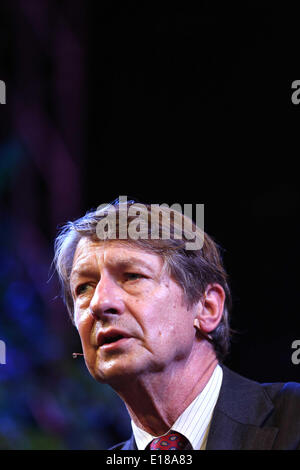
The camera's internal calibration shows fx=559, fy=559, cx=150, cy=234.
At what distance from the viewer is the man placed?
180 centimetres

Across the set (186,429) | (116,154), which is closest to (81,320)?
(186,429)

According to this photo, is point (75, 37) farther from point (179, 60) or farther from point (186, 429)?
point (186, 429)

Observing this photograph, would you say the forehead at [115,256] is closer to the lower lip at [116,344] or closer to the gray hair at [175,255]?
the gray hair at [175,255]

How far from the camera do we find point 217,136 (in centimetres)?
321

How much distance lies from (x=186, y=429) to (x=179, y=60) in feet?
7.27

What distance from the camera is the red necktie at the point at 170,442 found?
6.26 feet

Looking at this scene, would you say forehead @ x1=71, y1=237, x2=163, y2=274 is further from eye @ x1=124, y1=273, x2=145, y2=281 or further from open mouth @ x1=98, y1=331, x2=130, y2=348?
open mouth @ x1=98, y1=331, x2=130, y2=348

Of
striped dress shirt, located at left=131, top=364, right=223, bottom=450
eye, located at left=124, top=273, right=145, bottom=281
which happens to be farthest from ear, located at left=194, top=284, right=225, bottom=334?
eye, located at left=124, top=273, right=145, bottom=281

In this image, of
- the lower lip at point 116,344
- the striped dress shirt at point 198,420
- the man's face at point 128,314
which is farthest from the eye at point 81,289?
the striped dress shirt at point 198,420

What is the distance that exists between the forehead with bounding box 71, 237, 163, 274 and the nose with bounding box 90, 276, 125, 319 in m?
0.09

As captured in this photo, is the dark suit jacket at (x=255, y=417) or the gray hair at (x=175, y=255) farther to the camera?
the gray hair at (x=175, y=255)

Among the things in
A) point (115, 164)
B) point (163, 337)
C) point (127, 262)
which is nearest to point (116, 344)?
point (163, 337)

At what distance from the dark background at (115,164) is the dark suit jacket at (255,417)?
0.92m

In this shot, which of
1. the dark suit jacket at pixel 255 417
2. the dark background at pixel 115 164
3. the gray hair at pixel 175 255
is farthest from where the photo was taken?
the dark background at pixel 115 164
